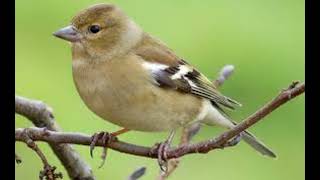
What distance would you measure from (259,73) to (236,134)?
9.11ft

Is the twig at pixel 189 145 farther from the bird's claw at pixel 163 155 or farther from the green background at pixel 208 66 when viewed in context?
the green background at pixel 208 66

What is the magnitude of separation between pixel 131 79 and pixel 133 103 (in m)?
0.10

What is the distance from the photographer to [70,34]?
2.61m

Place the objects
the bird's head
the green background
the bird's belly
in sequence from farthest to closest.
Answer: the green background < the bird's head < the bird's belly

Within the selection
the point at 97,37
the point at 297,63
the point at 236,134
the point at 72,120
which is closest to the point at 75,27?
the point at 97,37

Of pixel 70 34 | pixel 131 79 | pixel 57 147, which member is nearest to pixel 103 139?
pixel 57 147

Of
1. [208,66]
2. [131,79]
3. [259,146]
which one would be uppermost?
[131,79]

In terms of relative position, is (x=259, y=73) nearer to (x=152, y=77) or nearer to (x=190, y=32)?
(x=190, y=32)

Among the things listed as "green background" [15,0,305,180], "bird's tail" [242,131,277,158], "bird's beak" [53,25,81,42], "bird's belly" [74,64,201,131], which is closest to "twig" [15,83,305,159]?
"bird's belly" [74,64,201,131]

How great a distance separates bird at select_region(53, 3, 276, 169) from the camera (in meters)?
2.49

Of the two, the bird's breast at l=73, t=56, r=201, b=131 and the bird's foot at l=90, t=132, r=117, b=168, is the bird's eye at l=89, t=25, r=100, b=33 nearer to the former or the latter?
the bird's breast at l=73, t=56, r=201, b=131

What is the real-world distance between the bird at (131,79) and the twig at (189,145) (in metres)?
0.20

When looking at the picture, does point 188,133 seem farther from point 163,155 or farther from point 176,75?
point 176,75

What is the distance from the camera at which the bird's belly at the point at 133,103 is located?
8.09ft
